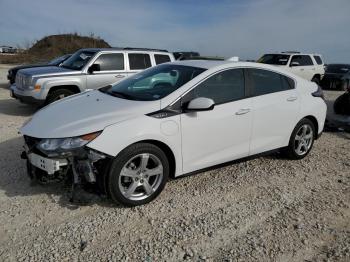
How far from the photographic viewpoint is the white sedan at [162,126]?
3.57 meters

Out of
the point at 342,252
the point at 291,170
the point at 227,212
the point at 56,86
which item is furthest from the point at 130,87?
the point at 56,86

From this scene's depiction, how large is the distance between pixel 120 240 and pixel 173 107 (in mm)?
1567

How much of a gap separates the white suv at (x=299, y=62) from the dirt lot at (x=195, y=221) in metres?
11.7

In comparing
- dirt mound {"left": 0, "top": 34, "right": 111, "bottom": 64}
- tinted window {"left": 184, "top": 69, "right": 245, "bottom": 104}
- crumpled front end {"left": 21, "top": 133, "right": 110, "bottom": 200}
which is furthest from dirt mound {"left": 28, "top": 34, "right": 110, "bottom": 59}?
crumpled front end {"left": 21, "top": 133, "right": 110, "bottom": 200}

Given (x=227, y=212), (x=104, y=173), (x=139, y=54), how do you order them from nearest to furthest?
(x=104, y=173)
(x=227, y=212)
(x=139, y=54)

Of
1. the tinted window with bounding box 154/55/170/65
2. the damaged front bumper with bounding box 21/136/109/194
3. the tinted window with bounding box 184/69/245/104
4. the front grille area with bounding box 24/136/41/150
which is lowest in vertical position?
the damaged front bumper with bounding box 21/136/109/194

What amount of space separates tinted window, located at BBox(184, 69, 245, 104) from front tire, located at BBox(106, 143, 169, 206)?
0.79 meters

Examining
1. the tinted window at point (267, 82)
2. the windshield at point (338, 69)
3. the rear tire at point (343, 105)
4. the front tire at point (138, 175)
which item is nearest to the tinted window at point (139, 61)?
the rear tire at point (343, 105)

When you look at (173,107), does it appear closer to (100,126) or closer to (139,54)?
(100,126)

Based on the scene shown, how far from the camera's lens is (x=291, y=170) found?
515 cm

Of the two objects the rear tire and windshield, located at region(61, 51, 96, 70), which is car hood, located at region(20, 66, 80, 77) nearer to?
windshield, located at region(61, 51, 96, 70)

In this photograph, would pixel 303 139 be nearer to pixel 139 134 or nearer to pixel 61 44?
pixel 139 134

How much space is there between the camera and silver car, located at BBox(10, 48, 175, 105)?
8.26m

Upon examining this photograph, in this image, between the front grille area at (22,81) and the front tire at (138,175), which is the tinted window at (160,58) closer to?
the front grille area at (22,81)
